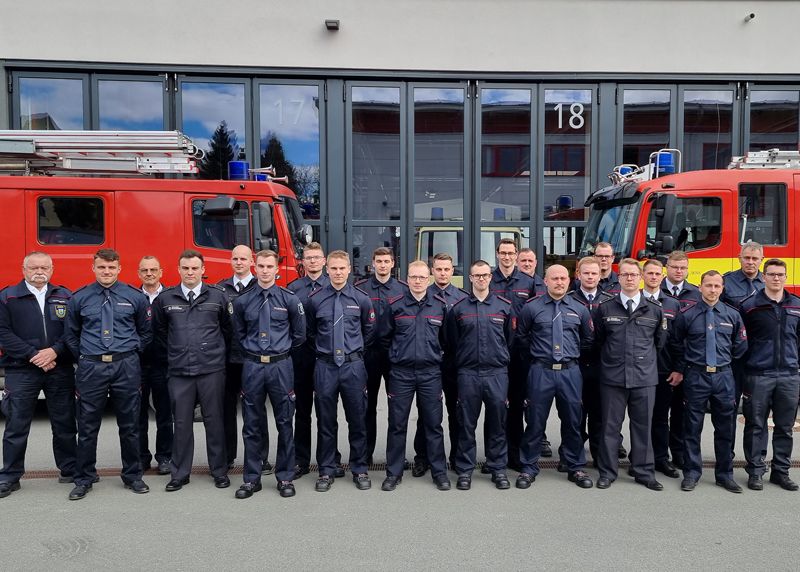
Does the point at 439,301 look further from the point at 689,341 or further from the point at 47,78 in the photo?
the point at 47,78

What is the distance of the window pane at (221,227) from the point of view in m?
7.10

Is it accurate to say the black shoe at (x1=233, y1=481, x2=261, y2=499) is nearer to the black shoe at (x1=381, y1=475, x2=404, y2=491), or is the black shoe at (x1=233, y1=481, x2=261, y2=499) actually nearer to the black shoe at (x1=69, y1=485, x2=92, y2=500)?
the black shoe at (x1=381, y1=475, x2=404, y2=491)

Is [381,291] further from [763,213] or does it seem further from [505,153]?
[505,153]

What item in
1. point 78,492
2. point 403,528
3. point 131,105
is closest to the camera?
point 403,528

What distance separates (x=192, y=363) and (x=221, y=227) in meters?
2.54

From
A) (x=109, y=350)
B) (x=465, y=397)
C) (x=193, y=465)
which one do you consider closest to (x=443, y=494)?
(x=465, y=397)

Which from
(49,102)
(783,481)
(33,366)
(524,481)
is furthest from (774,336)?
(49,102)

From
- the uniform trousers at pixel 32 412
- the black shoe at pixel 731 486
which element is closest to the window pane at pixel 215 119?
the uniform trousers at pixel 32 412

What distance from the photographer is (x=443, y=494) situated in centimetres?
484

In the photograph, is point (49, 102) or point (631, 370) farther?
point (49, 102)

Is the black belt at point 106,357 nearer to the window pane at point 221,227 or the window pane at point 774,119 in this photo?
the window pane at point 221,227

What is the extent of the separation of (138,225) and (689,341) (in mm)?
5544

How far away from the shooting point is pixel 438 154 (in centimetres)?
1152

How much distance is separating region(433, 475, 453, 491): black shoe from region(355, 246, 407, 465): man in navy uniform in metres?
0.76
